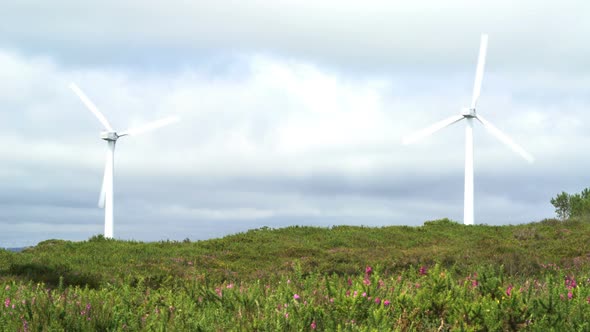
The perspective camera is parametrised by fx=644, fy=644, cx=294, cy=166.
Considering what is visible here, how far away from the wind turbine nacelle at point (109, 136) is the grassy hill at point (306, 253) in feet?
52.9

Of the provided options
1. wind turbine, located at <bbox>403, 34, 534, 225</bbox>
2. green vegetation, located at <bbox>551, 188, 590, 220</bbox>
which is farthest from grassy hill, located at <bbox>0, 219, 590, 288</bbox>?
green vegetation, located at <bbox>551, 188, 590, 220</bbox>

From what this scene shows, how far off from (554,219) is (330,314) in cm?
4029

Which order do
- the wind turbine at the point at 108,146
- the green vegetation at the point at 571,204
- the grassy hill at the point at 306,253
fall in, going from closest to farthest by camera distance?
the grassy hill at the point at 306,253 → the wind turbine at the point at 108,146 → the green vegetation at the point at 571,204

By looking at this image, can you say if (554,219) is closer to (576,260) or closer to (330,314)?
(576,260)

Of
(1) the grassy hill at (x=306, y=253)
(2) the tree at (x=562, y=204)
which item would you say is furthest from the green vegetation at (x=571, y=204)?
(1) the grassy hill at (x=306, y=253)

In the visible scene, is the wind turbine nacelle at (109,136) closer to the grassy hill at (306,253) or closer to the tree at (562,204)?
the grassy hill at (306,253)

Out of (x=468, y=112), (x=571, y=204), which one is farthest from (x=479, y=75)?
(x=571, y=204)

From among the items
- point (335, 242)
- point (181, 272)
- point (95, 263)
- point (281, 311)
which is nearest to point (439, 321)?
point (281, 311)

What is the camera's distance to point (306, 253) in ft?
96.7

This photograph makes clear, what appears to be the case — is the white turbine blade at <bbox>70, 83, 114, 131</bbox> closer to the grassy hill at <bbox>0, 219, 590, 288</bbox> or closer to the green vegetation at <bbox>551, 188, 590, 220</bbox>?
the grassy hill at <bbox>0, 219, 590, 288</bbox>

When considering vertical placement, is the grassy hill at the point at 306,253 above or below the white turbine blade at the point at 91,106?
below

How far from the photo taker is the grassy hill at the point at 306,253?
21484mm

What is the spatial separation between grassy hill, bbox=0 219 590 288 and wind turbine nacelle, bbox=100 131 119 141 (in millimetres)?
16122

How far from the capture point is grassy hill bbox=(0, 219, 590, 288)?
2148 cm
